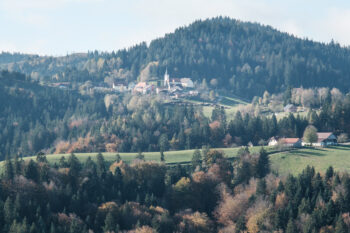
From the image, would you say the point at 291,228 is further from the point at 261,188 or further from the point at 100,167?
the point at 100,167

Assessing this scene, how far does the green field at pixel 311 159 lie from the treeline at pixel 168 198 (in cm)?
422

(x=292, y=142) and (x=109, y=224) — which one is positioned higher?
(x=292, y=142)

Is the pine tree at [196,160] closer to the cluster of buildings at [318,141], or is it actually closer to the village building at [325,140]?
the cluster of buildings at [318,141]

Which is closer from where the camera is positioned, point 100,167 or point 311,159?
point 100,167

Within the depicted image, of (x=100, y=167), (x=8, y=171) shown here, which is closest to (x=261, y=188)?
(x=100, y=167)

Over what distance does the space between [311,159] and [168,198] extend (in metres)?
33.7

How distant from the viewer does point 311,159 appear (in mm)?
132500

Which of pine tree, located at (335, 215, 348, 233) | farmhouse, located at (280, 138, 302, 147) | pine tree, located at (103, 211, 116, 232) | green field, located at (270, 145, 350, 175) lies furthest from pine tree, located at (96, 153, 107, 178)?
pine tree, located at (335, 215, 348, 233)

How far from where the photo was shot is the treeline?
326 feet

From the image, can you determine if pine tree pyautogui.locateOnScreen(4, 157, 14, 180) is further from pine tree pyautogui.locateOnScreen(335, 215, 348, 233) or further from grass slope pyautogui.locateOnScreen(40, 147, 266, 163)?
pine tree pyautogui.locateOnScreen(335, 215, 348, 233)

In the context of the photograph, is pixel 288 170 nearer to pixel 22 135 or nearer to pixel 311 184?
pixel 311 184

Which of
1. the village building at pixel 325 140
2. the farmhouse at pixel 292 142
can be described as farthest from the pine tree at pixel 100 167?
the village building at pixel 325 140

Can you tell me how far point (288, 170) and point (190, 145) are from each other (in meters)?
35.6

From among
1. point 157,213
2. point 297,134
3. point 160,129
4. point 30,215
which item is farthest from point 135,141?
point 30,215
